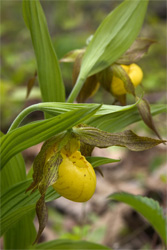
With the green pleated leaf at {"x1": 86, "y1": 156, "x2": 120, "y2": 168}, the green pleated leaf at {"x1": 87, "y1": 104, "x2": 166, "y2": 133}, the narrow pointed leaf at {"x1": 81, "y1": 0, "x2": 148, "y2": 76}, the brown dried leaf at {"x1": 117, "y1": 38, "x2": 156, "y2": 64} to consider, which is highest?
the narrow pointed leaf at {"x1": 81, "y1": 0, "x2": 148, "y2": 76}

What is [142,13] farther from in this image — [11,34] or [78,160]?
[11,34]

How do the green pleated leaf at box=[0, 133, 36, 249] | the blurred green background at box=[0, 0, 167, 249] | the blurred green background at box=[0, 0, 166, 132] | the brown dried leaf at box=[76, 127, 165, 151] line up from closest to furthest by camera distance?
the brown dried leaf at box=[76, 127, 165, 151] < the green pleated leaf at box=[0, 133, 36, 249] < the blurred green background at box=[0, 0, 167, 249] < the blurred green background at box=[0, 0, 166, 132]

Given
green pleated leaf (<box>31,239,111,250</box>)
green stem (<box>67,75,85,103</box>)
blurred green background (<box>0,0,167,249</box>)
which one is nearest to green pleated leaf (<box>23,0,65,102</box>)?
green stem (<box>67,75,85,103</box>)

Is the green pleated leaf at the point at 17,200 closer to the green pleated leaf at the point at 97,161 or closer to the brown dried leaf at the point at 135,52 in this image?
the green pleated leaf at the point at 97,161

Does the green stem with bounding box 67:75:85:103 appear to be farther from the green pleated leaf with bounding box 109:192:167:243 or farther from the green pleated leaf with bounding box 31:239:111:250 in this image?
the green pleated leaf with bounding box 31:239:111:250

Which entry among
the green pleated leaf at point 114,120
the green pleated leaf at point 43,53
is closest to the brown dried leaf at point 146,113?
the green pleated leaf at point 114,120

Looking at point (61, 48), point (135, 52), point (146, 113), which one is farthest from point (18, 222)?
point (61, 48)
